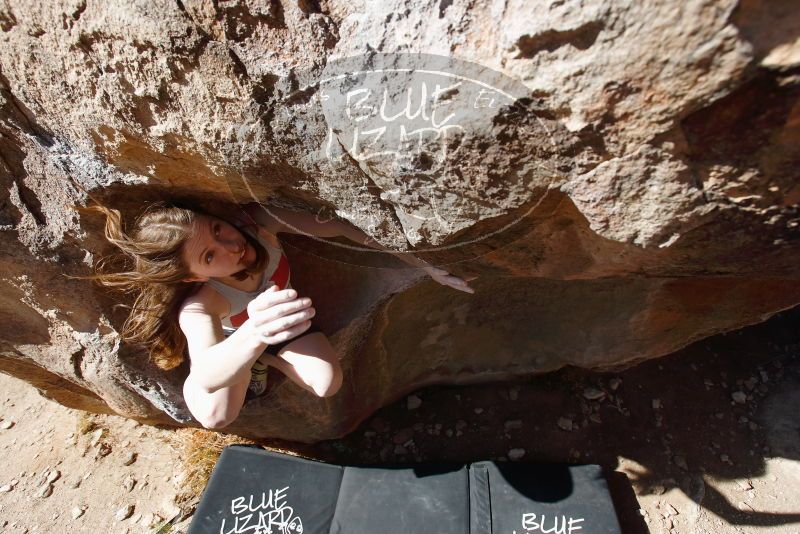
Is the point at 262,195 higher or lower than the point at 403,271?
lower

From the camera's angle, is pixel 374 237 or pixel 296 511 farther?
pixel 296 511

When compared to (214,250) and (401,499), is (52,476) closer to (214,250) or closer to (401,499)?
(401,499)

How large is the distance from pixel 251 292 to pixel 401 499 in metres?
0.85


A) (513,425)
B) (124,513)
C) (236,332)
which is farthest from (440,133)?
(124,513)

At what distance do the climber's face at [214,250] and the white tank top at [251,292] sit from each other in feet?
0.17

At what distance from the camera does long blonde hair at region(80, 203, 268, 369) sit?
1122 millimetres

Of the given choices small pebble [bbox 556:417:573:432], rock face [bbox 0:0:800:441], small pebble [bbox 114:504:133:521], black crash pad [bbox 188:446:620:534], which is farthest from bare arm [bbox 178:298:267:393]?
small pebble [bbox 556:417:573:432]

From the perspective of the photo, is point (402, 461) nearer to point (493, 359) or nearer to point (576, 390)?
point (493, 359)

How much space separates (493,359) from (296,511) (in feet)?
2.71

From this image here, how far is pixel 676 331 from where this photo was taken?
144cm

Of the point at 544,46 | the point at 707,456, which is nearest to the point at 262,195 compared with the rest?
the point at 544,46

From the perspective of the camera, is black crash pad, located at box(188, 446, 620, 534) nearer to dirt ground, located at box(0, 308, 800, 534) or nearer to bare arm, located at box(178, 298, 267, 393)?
dirt ground, located at box(0, 308, 800, 534)

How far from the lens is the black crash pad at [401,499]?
1566mm

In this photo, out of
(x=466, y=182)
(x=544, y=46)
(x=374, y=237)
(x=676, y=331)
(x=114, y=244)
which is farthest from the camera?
(x=676, y=331)
